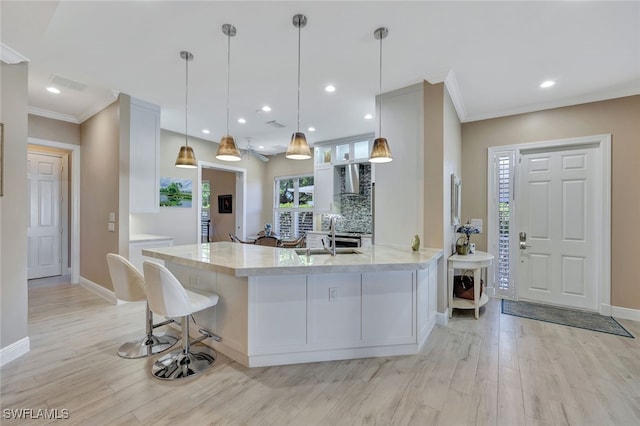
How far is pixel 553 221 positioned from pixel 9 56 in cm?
630

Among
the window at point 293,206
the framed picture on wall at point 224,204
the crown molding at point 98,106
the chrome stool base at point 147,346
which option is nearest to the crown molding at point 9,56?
the crown molding at point 98,106

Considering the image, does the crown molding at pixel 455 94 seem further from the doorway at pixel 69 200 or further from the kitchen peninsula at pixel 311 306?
the doorway at pixel 69 200

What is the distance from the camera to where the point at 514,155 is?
4238mm

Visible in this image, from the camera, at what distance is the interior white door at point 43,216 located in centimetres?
532

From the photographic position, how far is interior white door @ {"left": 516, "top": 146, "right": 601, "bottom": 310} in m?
3.81

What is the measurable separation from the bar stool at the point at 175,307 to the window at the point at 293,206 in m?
4.40

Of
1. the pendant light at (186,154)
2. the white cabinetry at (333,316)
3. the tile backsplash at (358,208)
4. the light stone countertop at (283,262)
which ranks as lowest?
the white cabinetry at (333,316)

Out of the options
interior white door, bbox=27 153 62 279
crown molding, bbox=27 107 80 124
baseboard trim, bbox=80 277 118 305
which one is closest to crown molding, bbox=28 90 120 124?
crown molding, bbox=27 107 80 124

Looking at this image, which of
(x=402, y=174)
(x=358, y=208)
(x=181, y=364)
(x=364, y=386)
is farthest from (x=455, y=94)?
(x=181, y=364)

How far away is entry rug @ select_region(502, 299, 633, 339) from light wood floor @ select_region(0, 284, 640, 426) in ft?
1.01

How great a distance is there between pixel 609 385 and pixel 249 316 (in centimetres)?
280

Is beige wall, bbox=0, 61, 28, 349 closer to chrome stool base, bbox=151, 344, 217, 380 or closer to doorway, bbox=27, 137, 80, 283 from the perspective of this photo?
chrome stool base, bbox=151, 344, 217, 380

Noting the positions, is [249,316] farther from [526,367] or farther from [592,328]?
[592,328]

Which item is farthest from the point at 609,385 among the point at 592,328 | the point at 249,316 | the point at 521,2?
the point at 521,2
